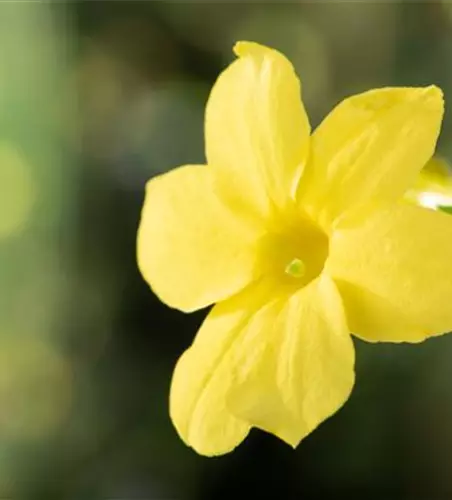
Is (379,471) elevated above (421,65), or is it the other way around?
(421,65)

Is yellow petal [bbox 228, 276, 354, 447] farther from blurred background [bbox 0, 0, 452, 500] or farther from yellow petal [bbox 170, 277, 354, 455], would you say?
blurred background [bbox 0, 0, 452, 500]

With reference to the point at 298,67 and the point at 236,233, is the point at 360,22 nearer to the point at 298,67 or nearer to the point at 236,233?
the point at 298,67

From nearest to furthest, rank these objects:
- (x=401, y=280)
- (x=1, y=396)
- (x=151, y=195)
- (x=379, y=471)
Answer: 1. (x=401, y=280)
2. (x=151, y=195)
3. (x=379, y=471)
4. (x=1, y=396)

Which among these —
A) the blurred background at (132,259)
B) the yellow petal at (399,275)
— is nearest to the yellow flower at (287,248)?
the yellow petal at (399,275)

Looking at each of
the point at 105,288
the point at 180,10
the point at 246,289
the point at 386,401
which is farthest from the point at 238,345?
the point at 180,10

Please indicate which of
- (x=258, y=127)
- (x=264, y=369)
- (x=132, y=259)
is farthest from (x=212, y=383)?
(x=132, y=259)

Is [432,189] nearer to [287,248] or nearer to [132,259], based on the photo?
[287,248]

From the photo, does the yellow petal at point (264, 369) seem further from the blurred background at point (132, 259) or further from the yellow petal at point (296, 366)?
the blurred background at point (132, 259)
